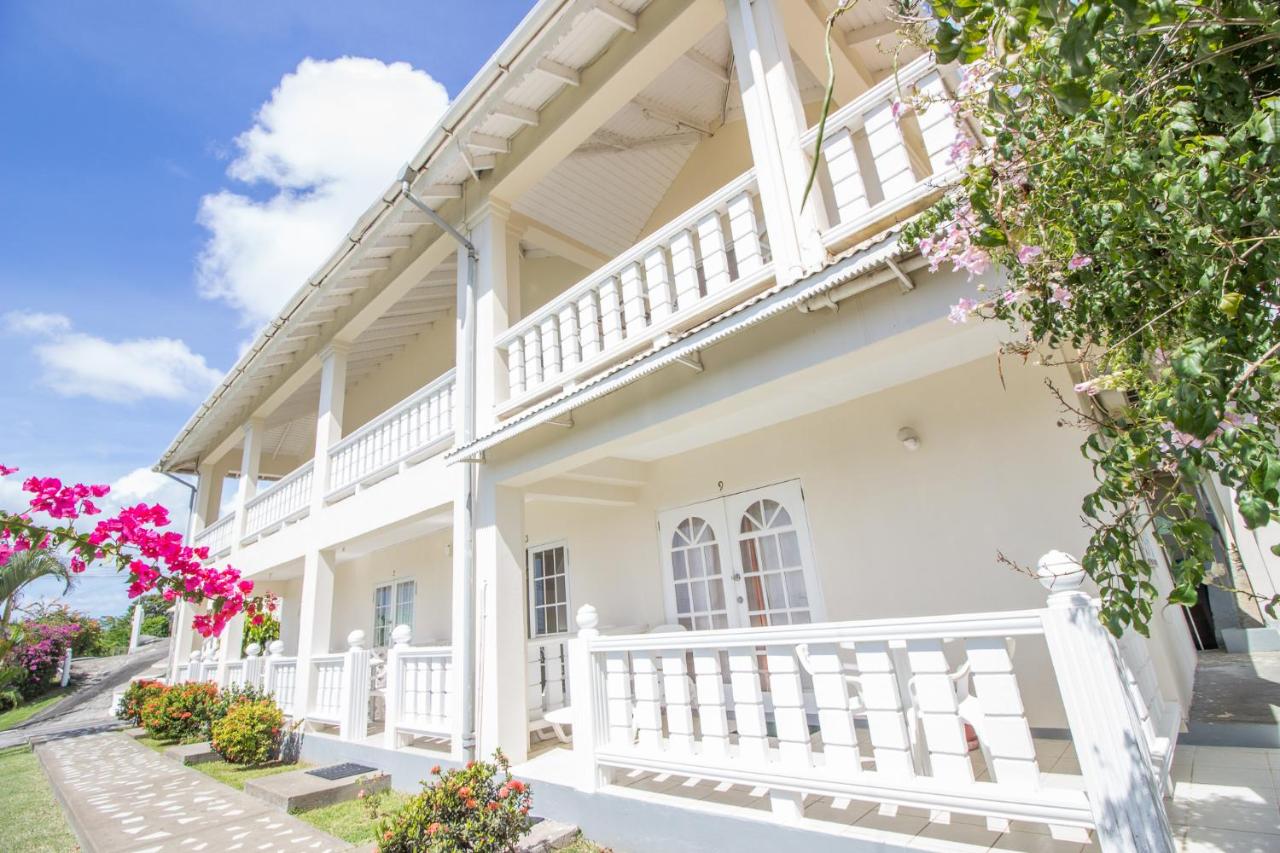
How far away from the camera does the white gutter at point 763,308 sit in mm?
3588

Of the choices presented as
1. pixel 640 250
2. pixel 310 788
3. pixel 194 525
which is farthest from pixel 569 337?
pixel 194 525

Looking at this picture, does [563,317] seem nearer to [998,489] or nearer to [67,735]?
[998,489]

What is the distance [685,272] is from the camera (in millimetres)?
5195

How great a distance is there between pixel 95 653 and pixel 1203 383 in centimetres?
4231

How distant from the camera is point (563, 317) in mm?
6223

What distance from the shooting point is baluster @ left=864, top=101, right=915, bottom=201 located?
156 inches

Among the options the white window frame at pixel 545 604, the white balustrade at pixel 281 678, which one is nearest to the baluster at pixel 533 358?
the white window frame at pixel 545 604

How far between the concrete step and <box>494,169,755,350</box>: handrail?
5.33 m

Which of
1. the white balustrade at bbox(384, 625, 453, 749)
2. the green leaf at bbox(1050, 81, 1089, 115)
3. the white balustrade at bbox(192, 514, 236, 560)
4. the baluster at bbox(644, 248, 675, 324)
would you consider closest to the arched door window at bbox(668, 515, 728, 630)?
the white balustrade at bbox(384, 625, 453, 749)

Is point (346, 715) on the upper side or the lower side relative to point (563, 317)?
lower

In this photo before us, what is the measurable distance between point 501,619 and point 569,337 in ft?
10.0

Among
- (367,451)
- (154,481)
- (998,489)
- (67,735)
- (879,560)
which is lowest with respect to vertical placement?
(67,735)

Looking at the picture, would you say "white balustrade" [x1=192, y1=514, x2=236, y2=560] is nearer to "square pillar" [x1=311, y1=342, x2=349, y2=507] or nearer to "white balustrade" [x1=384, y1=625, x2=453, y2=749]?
"square pillar" [x1=311, y1=342, x2=349, y2=507]

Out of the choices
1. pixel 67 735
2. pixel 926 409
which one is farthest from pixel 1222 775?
pixel 67 735
